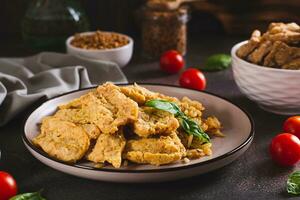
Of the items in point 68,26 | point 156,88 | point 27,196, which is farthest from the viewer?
point 68,26

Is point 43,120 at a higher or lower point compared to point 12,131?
higher

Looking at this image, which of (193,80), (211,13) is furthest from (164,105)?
(211,13)

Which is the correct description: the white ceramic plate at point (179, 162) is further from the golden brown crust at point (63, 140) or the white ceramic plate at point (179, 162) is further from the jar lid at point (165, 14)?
the jar lid at point (165, 14)

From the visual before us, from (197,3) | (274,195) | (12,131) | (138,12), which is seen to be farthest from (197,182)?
(197,3)

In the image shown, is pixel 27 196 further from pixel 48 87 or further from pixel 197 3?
pixel 197 3

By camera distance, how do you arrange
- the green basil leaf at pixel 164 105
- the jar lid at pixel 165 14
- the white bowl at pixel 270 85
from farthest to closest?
the jar lid at pixel 165 14
the white bowl at pixel 270 85
the green basil leaf at pixel 164 105

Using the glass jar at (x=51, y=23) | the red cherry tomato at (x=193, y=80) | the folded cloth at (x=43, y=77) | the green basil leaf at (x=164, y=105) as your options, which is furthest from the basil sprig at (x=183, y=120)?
the glass jar at (x=51, y=23)

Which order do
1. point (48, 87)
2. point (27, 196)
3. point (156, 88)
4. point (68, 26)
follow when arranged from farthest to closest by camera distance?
point (68, 26)
point (48, 87)
point (156, 88)
point (27, 196)

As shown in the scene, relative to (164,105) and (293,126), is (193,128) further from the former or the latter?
(293,126)
